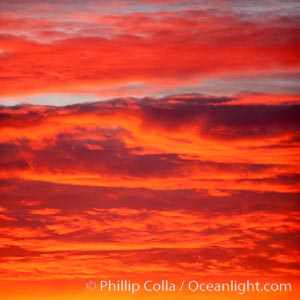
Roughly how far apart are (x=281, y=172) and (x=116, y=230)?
1.94m

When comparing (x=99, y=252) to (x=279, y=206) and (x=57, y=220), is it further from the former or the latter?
(x=279, y=206)

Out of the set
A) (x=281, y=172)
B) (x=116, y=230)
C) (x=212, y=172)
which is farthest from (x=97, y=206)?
(x=281, y=172)

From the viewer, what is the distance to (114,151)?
1236 cm

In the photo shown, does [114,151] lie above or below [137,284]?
above

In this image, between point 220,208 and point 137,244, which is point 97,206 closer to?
point 137,244

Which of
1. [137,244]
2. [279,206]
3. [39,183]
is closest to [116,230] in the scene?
[137,244]

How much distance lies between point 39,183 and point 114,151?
2.98 feet

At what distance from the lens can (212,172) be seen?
487 inches

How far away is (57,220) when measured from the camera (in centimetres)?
1222

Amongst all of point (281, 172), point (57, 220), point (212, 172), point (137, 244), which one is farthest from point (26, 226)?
point (281, 172)

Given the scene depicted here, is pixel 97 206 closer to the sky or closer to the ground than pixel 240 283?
closer to the sky

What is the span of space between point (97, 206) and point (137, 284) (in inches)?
39.7

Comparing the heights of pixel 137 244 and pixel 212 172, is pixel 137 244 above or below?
below

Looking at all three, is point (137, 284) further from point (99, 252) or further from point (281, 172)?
point (281, 172)
